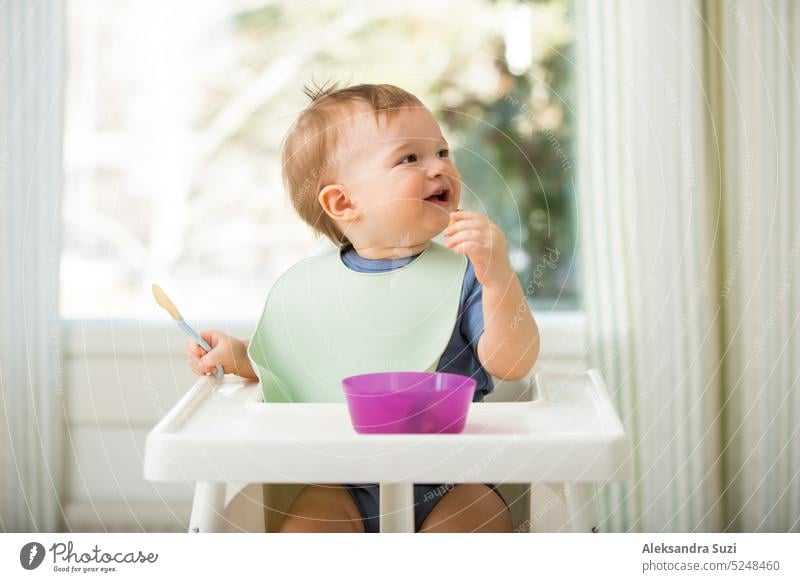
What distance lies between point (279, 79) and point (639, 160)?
55 centimetres

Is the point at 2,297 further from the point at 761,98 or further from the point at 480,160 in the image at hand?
the point at 761,98

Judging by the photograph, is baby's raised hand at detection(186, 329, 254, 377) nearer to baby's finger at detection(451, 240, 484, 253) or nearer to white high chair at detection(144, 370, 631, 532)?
white high chair at detection(144, 370, 631, 532)

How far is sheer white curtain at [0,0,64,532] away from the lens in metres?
1.33

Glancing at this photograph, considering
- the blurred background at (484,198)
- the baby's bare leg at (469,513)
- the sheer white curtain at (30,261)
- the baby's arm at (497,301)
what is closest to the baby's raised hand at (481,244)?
the baby's arm at (497,301)

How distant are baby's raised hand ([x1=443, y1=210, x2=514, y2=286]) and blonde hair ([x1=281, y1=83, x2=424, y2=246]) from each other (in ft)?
0.56

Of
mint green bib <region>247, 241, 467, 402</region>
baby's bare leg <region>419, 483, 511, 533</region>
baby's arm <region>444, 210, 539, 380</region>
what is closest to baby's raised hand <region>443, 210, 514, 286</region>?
baby's arm <region>444, 210, 539, 380</region>

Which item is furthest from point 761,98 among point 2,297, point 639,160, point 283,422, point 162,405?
point 2,297

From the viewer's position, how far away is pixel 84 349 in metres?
1.48

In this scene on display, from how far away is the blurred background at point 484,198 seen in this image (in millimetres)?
1307

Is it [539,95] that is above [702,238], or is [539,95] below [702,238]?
above

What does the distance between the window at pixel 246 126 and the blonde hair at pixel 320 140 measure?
18 centimetres

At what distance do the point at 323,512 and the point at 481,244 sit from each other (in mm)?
334

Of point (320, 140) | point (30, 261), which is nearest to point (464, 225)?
point (320, 140)

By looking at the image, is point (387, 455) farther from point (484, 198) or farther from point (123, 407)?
point (123, 407)
